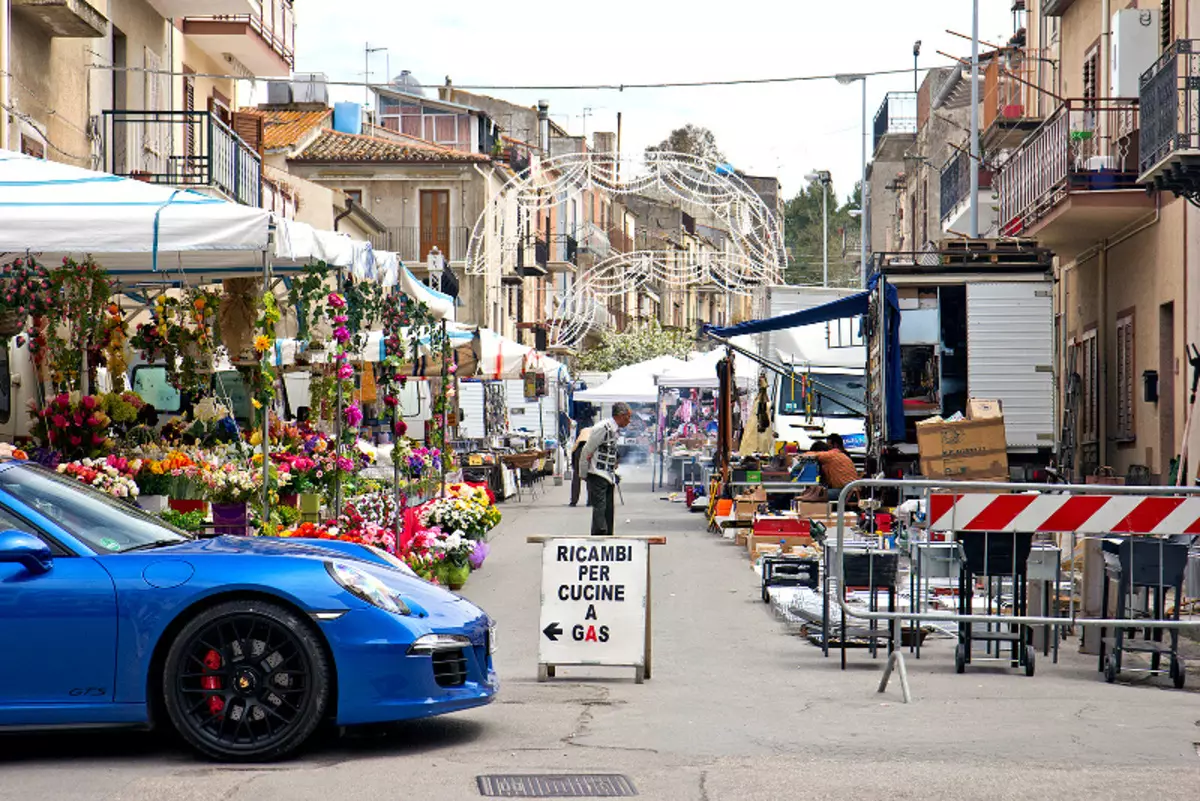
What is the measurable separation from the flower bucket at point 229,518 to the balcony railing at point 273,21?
16644 millimetres

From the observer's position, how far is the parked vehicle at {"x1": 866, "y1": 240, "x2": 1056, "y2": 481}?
2145cm

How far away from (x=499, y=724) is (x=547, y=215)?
65.3 m

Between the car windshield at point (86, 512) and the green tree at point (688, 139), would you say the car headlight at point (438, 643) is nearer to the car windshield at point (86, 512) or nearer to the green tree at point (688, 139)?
the car windshield at point (86, 512)

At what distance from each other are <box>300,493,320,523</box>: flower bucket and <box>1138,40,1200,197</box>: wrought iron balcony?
941 centimetres

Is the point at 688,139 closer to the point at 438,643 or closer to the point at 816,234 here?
the point at 816,234

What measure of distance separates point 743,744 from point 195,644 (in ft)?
8.31

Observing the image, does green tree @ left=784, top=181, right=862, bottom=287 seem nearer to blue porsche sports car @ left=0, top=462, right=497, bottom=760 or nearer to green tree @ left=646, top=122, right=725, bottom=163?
green tree @ left=646, top=122, right=725, bottom=163

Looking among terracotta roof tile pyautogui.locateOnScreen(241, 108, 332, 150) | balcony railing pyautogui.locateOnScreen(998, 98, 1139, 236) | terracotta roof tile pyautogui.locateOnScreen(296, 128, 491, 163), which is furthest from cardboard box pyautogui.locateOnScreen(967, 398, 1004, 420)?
terracotta roof tile pyautogui.locateOnScreen(296, 128, 491, 163)

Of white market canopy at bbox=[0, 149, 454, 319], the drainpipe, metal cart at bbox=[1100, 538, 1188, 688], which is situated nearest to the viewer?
metal cart at bbox=[1100, 538, 1188, 688]

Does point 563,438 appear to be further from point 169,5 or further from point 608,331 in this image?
point 608,331

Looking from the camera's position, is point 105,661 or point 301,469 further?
point 301,469

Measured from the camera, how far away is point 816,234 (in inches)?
4336

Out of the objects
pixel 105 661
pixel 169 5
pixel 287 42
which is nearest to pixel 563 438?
pixel 287 42

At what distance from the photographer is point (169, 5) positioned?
86.8ft
